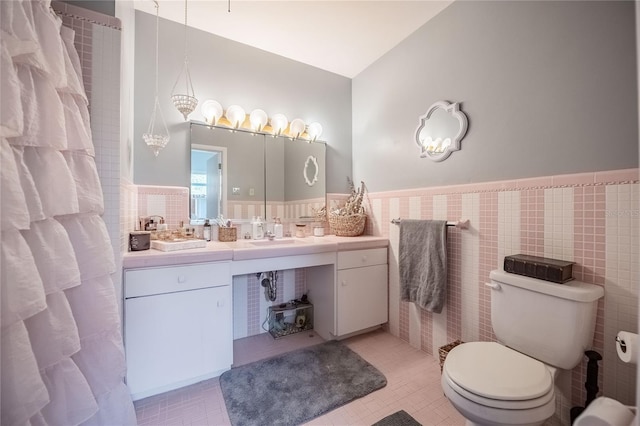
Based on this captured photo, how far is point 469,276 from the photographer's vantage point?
1684 millimetres

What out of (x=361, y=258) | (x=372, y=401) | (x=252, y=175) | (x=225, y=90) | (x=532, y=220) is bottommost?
(x=372, y=401)

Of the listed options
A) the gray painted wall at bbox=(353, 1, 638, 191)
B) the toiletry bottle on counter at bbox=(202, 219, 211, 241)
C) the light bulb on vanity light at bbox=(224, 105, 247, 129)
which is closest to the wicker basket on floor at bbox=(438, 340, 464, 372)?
the gray painted wall at bbox=(353, 1, 638, 191)

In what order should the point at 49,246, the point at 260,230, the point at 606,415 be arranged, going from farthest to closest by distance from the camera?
the point at 260,230, the point at 606,415, the point at 49,246

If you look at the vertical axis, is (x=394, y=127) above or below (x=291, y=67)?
below

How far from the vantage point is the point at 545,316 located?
1.20 meters

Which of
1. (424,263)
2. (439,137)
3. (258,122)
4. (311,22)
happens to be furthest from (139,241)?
(439,137)

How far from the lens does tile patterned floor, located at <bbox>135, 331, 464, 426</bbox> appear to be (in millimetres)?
1338

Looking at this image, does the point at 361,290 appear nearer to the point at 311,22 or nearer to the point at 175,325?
the point at 175,325

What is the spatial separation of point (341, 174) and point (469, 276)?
150cm

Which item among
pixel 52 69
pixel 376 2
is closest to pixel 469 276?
pixel 376 2

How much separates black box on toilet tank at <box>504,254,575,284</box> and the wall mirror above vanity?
1633mm

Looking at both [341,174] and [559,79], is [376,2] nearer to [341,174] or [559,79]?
[559,79]

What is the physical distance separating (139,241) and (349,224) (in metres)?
1.58

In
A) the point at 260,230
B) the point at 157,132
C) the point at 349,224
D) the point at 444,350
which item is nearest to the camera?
the point at 444,350
